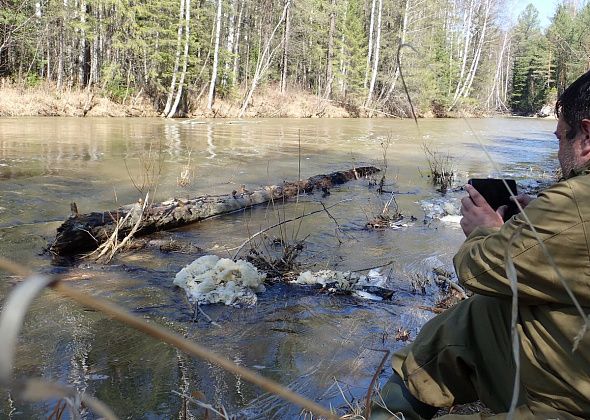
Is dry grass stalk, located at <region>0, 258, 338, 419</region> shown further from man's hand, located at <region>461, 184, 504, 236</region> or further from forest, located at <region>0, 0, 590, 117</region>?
forest, located at <region>0, 0, 590, 117</region>

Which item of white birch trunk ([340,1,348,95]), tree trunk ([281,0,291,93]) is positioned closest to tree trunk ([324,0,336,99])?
white birch trunk ([340,1,348,95])

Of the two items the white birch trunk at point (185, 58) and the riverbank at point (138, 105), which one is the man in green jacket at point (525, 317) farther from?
the white birch trunk at point (185, 58)

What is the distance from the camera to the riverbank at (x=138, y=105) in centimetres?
2358

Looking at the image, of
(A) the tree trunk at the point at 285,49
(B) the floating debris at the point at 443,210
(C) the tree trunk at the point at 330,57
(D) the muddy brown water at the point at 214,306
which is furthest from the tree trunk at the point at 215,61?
(B) the floating debris at the point at 443,210

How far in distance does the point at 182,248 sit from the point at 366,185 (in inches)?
207

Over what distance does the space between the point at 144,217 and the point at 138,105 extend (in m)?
24.0

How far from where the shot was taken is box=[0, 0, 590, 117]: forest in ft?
89.1

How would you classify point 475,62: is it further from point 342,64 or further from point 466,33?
point 342,64

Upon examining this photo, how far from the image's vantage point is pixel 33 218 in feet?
21.6

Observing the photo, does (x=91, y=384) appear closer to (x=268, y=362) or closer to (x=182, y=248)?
(x=268, y=362)

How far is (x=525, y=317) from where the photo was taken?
5.70 feet

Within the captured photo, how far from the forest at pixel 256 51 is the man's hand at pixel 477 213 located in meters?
13.6

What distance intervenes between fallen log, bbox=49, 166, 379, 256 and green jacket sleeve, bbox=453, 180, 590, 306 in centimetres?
380

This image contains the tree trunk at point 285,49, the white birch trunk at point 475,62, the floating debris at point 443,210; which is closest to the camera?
Answer: the floating debris at point 443,210
